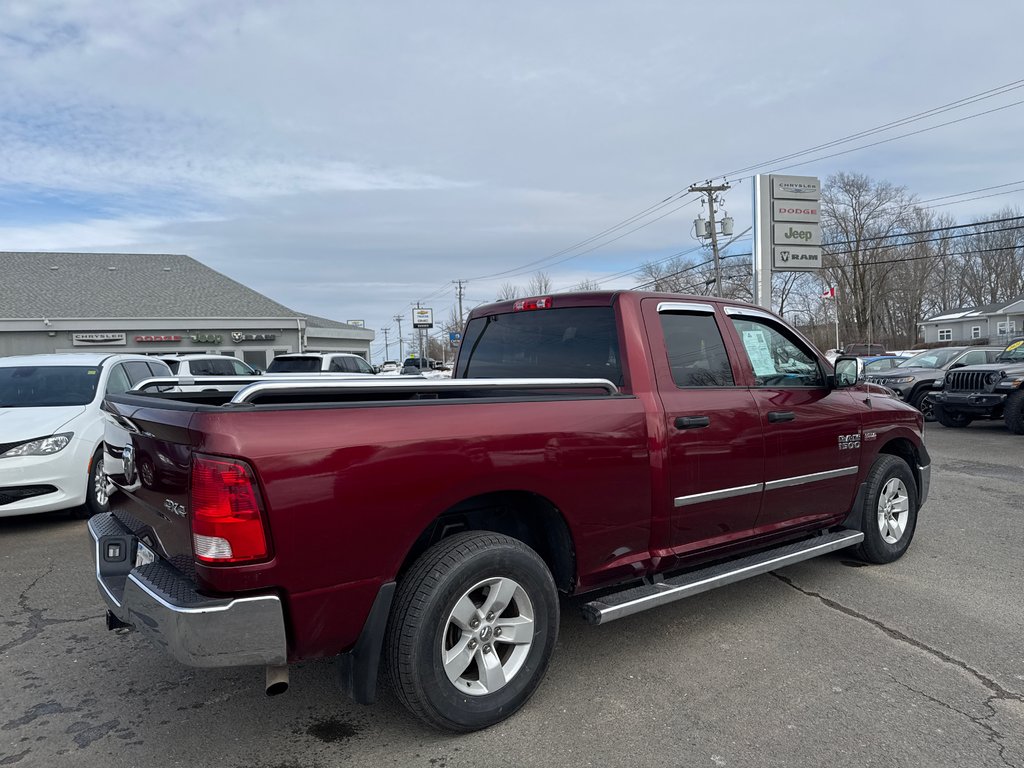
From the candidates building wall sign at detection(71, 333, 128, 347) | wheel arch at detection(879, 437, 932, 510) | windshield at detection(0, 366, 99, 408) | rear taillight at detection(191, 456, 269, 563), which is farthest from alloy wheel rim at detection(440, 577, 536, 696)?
building wall sign at detection(71, 333, 128, 347)

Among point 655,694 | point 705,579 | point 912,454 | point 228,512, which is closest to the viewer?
point 228,512

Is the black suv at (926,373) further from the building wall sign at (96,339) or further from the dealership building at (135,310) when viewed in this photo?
the building wall sign at (96,339)

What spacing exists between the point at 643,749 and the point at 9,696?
9.77 ft

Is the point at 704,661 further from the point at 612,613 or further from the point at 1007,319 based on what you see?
the point at 1007,319

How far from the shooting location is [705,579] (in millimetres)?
3652

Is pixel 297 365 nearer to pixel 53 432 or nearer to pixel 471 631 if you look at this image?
pixel 53 432

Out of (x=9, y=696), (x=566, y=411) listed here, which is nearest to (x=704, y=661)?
(x=566, y=411)

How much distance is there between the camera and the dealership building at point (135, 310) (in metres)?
28.0

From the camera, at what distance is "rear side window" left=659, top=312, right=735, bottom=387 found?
390cm

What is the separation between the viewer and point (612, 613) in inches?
127

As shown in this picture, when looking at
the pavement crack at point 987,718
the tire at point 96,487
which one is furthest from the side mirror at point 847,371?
the tire at point 96,487

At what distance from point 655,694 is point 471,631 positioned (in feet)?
3.38

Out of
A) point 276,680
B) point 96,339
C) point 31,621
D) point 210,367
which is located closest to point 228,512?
point 276,680

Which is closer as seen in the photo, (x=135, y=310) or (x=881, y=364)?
(x=881, y=364)
